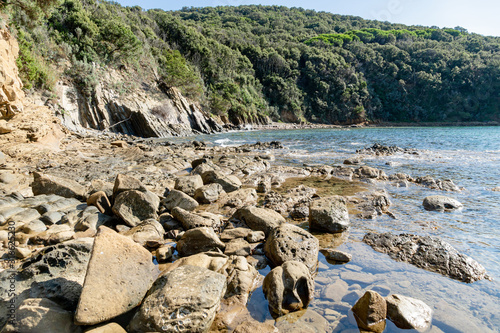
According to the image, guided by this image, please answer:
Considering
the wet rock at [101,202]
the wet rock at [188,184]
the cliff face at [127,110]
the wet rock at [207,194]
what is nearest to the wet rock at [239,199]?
the wet rock at [207,194]

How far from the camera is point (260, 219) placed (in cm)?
532

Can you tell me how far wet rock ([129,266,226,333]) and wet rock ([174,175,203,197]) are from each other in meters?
4.92

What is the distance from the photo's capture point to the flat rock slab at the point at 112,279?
2502 mm

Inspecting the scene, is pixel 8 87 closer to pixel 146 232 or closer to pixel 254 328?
pixel 146 232

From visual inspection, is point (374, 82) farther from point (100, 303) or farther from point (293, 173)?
point (100, 303)

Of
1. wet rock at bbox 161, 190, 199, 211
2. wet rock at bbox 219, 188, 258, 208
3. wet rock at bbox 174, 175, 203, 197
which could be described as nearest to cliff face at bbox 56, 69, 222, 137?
wet rock at bbox 174, 175, 203, 197

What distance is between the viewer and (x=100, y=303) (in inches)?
101

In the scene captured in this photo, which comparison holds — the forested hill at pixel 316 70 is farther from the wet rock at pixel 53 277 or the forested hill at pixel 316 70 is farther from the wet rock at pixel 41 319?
the wet rock at pixel 41 319

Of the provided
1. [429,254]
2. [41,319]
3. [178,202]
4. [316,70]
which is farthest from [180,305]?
[316,70]

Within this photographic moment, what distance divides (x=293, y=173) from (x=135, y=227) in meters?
7.94

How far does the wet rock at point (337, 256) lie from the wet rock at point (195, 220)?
2378 mm

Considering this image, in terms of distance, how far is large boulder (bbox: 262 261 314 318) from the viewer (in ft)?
10.2

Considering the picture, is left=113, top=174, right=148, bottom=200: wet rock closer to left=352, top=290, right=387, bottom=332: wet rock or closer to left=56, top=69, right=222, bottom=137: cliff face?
left=352, top=290, right=387, bottom=332: wet rock

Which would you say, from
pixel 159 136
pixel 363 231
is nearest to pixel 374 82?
pixel 159 136
